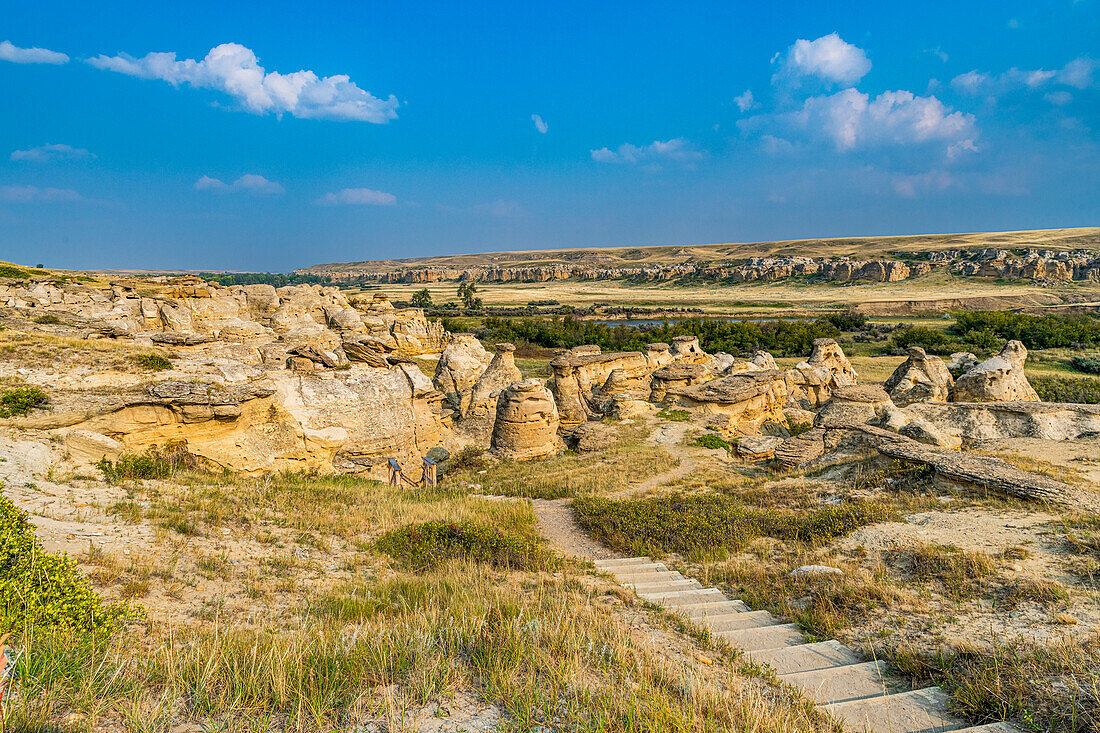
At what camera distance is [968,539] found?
20.1 feet

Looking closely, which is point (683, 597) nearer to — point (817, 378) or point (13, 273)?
point (817, 378)

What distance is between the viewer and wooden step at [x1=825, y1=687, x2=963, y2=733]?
10.4 ft

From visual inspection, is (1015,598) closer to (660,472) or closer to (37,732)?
(37,732)

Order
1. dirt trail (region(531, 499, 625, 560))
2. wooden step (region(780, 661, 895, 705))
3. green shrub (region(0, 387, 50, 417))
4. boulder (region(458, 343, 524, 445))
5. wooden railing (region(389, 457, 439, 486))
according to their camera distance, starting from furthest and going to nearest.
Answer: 1. boulder (region(458, 343, 524, 445))
2. wooden railing (region(389, 457, 439, 486))
3. green shrub (region(0, 387, 50, 417))
4. dirt trail (region(531, 499, 625, 560))
5. wooden step (region(780, 661, 895, 705))

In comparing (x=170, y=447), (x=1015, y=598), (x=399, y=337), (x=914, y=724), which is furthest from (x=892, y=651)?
(x=399, y=337)

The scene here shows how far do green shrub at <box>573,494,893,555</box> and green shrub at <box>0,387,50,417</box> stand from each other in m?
9.21

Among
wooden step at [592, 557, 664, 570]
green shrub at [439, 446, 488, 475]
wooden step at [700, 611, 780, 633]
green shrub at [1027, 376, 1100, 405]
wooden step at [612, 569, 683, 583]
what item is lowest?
green shrub at [439, 446, 488, 475]

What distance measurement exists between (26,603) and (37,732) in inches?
55.9

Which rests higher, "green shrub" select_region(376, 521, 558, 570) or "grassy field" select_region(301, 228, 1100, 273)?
"grassy field" select_region(301, 228, 1100, 273)

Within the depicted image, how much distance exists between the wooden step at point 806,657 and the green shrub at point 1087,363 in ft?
119

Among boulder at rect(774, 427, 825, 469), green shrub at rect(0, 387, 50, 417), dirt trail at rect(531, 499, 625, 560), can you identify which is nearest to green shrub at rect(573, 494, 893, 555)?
dirt trail at rect(531, 499, 625, 560)

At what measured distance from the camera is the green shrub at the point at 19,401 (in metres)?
7.95

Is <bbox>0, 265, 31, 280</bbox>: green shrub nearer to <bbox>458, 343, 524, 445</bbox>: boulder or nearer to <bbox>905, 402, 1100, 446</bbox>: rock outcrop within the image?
<bbox>458, 343, 524, 445</bbox>: boulder

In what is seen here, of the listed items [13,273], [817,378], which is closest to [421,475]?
[817,378]
